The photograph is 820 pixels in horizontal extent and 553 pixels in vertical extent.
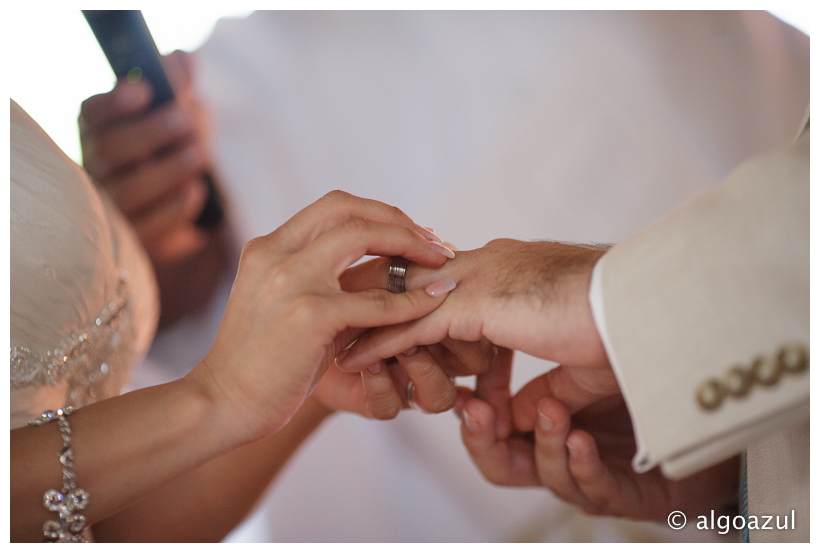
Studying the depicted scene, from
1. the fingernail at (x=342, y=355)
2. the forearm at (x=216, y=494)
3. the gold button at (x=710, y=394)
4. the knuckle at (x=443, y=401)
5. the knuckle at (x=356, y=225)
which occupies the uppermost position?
the knuckle at (x=356, y=225)

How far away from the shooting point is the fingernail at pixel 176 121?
158 cm

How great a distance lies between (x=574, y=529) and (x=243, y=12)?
2037 millimetres

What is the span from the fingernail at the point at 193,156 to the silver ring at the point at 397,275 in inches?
48.1

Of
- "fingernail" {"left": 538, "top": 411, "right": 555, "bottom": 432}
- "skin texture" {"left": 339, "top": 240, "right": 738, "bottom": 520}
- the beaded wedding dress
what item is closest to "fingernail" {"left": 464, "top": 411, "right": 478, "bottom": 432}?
"skin texture" {"left": 339, "top": 240, "right": 738, "bottom": 520}

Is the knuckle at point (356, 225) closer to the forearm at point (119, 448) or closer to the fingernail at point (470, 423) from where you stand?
the forearm at point (119, 448)

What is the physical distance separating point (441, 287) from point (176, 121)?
1289 mm

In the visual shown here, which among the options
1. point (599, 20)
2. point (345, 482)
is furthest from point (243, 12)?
point (345, 482)

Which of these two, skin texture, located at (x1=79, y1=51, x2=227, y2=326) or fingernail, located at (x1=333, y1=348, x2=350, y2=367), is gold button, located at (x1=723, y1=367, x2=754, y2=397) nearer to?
fingernail, located at (x1=333, y1=348, x2=350, y2=367)

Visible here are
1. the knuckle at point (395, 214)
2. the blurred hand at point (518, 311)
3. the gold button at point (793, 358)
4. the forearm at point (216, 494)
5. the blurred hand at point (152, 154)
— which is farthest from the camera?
the blurred hand at point (152, 154)

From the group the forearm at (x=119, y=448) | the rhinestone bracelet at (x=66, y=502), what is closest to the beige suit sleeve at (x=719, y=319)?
the forearm at (x=119, y=448)

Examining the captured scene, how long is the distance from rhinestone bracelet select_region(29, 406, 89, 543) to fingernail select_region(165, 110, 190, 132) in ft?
3.70

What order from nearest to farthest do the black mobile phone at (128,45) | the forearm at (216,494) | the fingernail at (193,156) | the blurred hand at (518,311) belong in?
the blurred hand at (518,311) < the forearm at (216,494) < the black mobile phone at (128,45) < the fingernail at (193,156)

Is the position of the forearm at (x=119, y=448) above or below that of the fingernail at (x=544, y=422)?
above

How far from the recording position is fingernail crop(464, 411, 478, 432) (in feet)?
2.99
